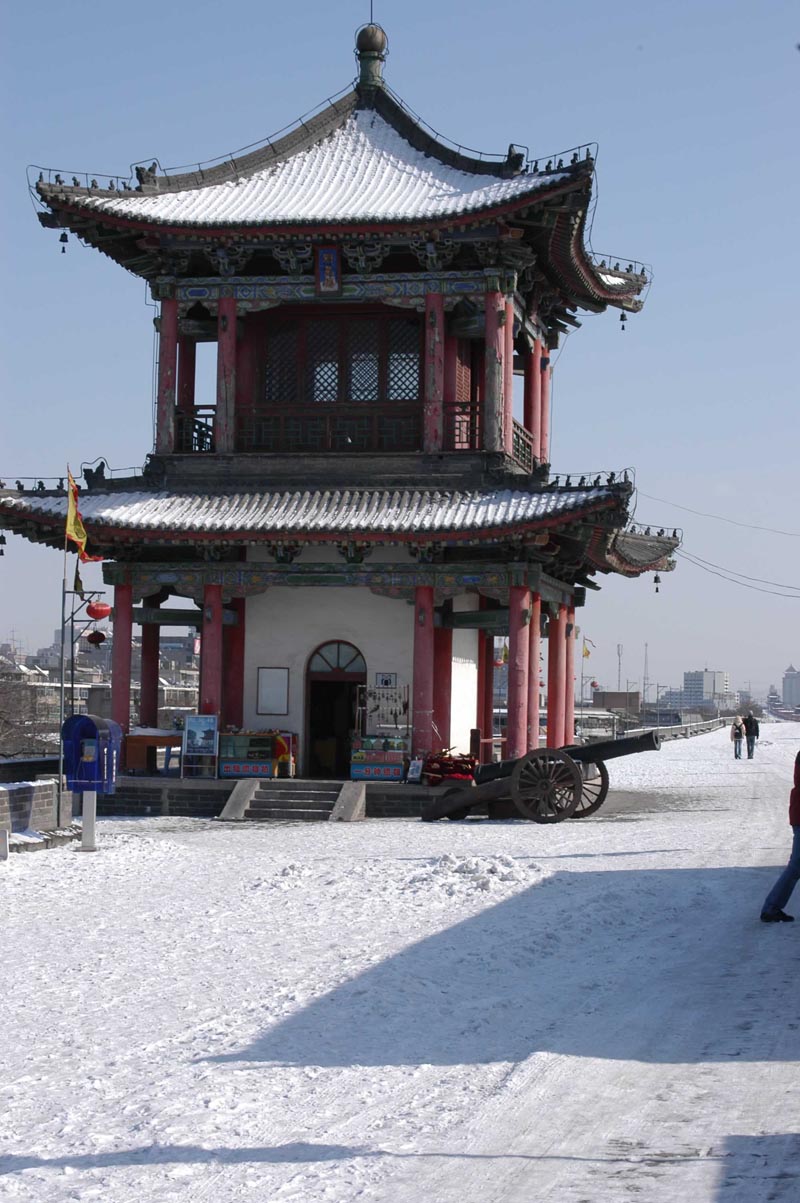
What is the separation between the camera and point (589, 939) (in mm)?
12695

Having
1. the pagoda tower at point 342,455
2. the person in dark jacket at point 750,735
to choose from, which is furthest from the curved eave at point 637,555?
the person in dark jacket at point 750,735

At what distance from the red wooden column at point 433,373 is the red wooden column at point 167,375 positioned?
4.77 m

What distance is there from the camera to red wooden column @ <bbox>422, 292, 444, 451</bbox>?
26.8m

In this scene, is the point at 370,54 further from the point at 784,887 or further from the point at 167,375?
the point at 784,887

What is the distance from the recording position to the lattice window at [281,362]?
28.8 meters

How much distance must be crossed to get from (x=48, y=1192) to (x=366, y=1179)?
137cm

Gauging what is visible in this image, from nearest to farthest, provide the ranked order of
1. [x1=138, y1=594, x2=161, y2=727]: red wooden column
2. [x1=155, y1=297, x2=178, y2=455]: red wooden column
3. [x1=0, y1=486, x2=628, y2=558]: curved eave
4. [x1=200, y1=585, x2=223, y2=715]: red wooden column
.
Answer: [x1=0, y1=486, x2=628, y2=558]: curved eave → [x1=200, y1=585, x2=223, y2=715]: red wooden column → [x1=155, y1=297, x2=178, y2=455]: red wooden column → [x1=138, y1=594, x2=161, y2=727]: red wooden column

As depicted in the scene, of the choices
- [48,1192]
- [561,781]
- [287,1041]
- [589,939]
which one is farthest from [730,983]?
[561,781]

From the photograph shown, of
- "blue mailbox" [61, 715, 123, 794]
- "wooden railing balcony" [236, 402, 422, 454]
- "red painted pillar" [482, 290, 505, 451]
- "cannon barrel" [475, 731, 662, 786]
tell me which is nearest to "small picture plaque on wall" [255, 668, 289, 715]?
"wooden railing balcony" [236, 402, 422, 454]

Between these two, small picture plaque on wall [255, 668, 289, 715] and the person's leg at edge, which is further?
small picture plaque on wall [255, 668, 289, 715]

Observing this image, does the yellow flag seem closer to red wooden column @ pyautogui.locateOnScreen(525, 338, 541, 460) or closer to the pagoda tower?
the pagoda tower

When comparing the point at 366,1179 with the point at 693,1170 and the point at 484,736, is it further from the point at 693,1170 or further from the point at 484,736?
the point at 484,736

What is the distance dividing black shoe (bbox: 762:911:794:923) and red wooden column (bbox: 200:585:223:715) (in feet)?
48.5

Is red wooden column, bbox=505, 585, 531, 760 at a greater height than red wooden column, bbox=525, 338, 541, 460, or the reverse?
red wooden column, bbox=525, 338, 541, 460
